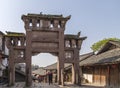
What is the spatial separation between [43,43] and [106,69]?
7513 mm

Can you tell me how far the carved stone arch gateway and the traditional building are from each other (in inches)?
111

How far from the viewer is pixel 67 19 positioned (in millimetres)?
30516

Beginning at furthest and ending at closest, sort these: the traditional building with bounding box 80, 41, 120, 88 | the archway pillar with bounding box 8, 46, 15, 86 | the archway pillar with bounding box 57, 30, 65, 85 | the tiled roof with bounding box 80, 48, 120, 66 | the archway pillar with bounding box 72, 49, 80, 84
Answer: the archway pillar with bounding box 72, 49, 80, 84 < the archway pillar with bounding box 57, 30, 65, 85 < the archway pillar with bounding box 8, 46, 15, 86 < the traditional building with bounding box 80, 41, 120, 88 < the tiled roof with bounding box 80, 48, 120, 66

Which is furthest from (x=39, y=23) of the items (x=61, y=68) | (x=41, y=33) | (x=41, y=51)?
(x=61, y=68)

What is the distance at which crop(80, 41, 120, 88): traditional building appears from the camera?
26214 millimetres

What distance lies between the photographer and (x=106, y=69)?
2945cm

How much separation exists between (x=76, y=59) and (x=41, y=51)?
4.24 meters

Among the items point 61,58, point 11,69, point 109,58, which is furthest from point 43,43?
point 109,58

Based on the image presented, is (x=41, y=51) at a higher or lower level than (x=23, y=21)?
lower

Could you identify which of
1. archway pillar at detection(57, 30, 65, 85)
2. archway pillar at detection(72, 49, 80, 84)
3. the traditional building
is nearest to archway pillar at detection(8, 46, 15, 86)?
archway pillar at detection(57, 30, 65, 85)

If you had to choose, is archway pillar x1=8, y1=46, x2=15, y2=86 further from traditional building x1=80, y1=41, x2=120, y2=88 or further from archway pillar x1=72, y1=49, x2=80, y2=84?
traditional building x1=80, y1=41, x2=120, y2=88

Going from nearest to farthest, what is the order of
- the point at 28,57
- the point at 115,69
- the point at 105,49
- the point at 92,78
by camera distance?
the point at 115,69, the point at 28,57, the point at 92,78, the point at 105,49

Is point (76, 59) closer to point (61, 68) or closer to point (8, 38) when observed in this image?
point (61, 68)

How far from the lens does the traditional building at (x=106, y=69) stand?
86.0 ft
